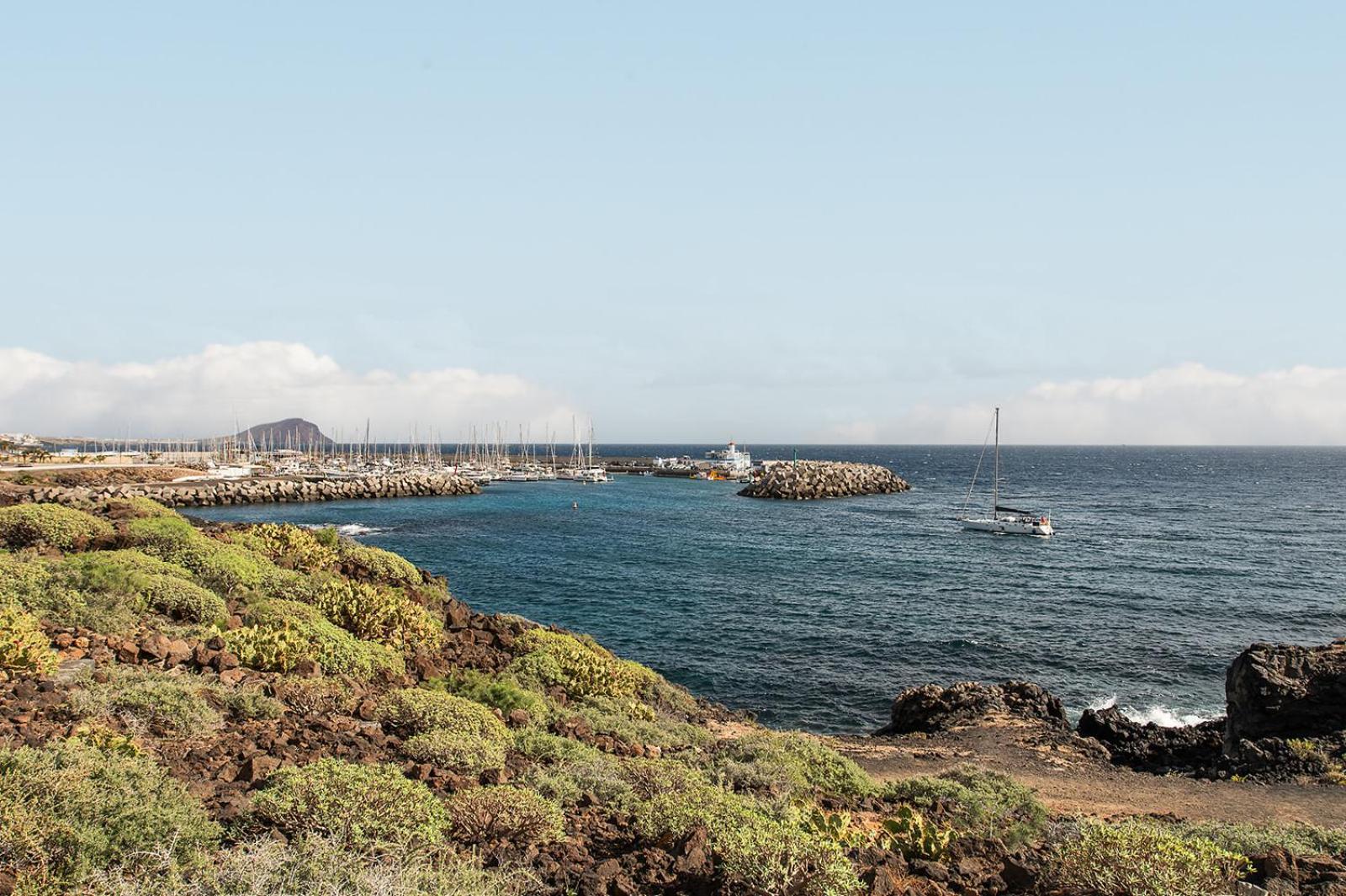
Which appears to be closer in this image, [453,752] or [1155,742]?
[453,752]

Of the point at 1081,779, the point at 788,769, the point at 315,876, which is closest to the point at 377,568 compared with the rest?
the point at 788,769

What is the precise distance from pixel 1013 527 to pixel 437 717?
4961 centimetres

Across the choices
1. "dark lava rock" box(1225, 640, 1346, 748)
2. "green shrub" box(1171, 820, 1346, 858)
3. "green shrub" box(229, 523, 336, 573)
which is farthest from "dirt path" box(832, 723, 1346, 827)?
"green shrub" box(229, 523, 336, 573)

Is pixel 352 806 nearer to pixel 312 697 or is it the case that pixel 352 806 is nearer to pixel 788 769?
pixel 312 697

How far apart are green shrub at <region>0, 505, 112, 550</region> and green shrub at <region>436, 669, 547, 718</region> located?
8.33 meters

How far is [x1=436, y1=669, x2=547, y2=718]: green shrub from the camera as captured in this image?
10883 millimetres

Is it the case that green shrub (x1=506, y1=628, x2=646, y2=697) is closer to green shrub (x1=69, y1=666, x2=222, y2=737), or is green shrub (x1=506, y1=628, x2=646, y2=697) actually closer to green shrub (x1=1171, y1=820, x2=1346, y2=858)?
green shrub (x1=69, y1=666, x2=222, y2=737)

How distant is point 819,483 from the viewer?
8275cm

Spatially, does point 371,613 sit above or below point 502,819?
above

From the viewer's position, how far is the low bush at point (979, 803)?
28.3 feet

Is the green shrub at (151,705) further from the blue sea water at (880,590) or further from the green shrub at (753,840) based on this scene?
the blue sea water at (880,590)

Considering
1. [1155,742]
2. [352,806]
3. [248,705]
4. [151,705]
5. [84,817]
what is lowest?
[1155,742]

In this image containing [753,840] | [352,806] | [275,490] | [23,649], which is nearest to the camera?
[352,806]

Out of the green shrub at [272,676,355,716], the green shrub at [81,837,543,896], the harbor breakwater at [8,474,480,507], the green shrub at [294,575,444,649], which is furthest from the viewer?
the harbor breakwater at [8,474,480,507]
